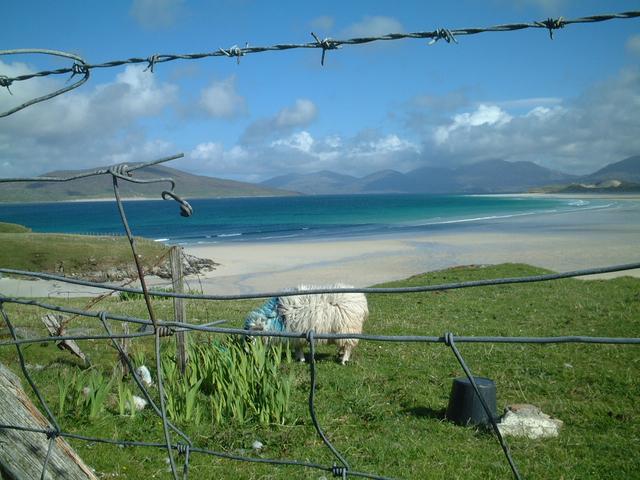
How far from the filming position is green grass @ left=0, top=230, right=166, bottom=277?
34969 mm

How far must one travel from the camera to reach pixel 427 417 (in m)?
5.95

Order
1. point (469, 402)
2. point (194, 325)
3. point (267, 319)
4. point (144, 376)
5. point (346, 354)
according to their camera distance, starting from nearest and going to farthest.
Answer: point (194, 325)
point (469, 402)
point (144, 376)
point (346, 354)
point (267, 319)

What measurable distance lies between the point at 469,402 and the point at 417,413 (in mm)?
653

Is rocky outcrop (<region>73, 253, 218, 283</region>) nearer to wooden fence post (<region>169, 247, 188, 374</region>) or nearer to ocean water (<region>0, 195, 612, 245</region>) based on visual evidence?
ocean water (<region>0, 195, 612, 245</region>)

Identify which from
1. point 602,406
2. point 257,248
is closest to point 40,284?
point 257,248

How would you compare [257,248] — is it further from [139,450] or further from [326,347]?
[139,450]

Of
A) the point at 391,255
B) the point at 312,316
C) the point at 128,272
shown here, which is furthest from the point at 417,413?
the point at 391,255

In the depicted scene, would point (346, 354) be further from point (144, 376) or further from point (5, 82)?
point (5, 82)

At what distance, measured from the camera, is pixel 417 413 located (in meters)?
6.08

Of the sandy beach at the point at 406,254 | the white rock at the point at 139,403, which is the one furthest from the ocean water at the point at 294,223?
the white rock at the point at 139,403

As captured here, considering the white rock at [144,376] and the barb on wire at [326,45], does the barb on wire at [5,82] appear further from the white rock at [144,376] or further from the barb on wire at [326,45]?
the white rock at [144,376]

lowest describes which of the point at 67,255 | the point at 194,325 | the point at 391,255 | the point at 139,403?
the point at 391,255

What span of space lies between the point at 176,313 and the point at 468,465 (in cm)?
388

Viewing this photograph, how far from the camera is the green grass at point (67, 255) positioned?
3497 cm
